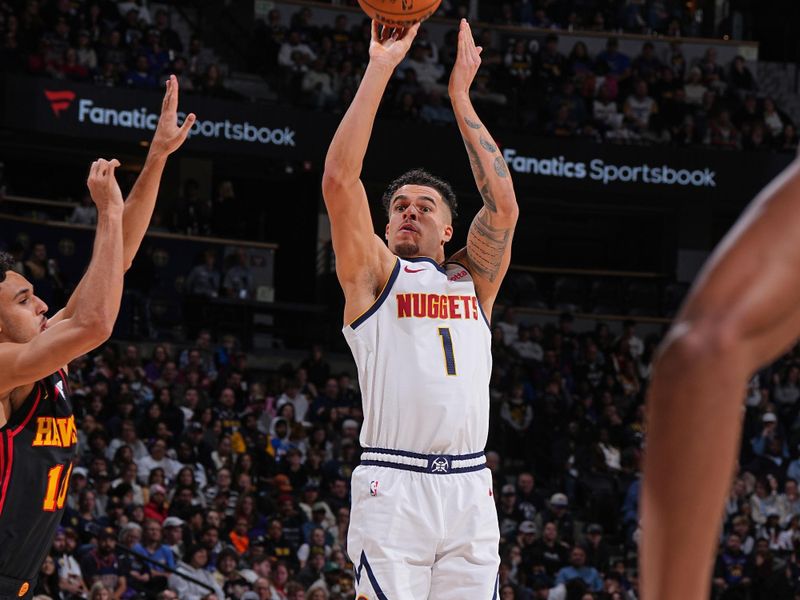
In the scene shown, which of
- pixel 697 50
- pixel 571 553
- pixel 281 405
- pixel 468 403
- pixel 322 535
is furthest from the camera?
pixel 697 50

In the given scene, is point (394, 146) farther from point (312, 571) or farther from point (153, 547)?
point (153, 547)

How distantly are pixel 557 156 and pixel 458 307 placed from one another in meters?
14.8

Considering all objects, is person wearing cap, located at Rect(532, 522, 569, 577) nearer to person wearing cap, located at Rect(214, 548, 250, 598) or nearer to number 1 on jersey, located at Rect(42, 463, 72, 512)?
person wearing cap, located at Rect(214, 548, 250, 598)

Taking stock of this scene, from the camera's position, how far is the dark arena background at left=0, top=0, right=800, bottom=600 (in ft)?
43.4

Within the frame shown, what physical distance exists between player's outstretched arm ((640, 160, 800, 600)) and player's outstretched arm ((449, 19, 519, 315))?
155 inches

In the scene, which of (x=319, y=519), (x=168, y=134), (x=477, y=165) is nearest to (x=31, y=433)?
(x=168, y=134)

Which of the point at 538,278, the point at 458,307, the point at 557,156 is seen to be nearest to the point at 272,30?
the point at 557,156

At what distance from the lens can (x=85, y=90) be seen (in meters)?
17.3

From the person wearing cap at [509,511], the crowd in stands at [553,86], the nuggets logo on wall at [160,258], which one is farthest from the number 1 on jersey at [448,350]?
the crowd in stands at [553,86]

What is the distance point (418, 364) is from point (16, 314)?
1535 millimetres

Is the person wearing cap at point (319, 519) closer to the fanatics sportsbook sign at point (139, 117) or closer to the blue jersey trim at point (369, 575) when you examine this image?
the fanatics sportsbook sign at point (139, 117)

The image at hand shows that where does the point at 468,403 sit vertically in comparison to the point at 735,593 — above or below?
above

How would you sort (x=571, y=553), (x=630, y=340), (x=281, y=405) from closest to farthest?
(x=571, y=553), (x=281, y=405), (x=630, y=340)

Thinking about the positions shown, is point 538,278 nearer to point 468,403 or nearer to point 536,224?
point 536,224
